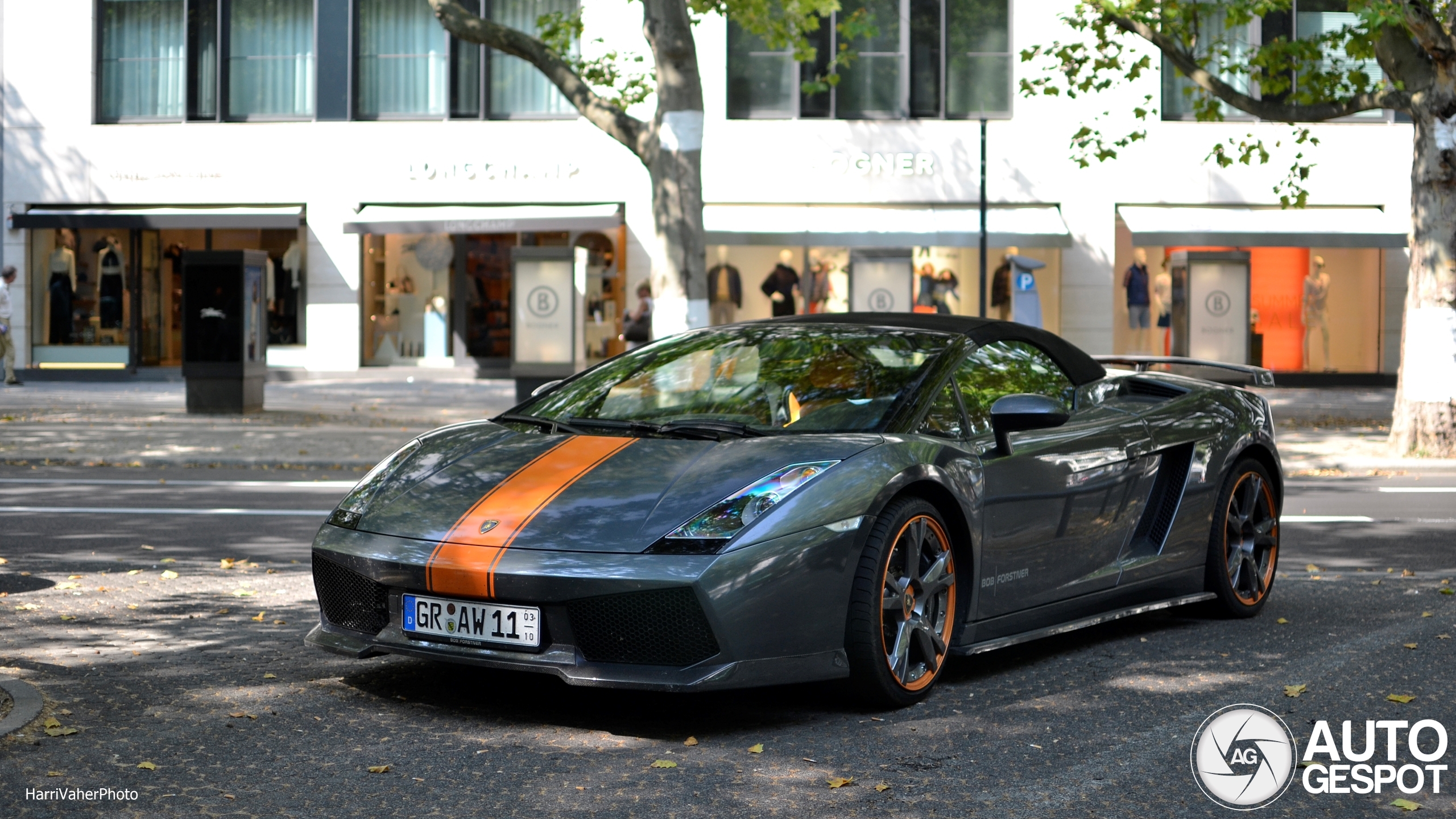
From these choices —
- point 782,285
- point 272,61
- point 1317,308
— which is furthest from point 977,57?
point 272,61

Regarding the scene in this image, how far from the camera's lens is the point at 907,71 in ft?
90.8

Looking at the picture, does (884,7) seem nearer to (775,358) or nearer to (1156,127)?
(1156,127)

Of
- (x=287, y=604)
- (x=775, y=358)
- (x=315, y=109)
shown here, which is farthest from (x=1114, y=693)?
(x=315, y=109)

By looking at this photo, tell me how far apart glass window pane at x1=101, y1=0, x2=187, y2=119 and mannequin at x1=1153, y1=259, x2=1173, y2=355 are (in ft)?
55.0

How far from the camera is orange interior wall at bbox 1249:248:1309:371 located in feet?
90.4

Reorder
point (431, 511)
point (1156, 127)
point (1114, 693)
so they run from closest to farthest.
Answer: point (431, 511) → point (1114, 693) → point (1156, 127)

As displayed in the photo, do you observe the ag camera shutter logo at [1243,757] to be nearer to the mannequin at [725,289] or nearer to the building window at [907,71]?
the mannequin at [725,289]

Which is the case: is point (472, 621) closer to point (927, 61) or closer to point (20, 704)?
point (20, 704)

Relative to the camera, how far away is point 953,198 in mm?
27500

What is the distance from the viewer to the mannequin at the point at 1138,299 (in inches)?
1079

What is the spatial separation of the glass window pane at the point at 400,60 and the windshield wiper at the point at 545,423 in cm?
2322

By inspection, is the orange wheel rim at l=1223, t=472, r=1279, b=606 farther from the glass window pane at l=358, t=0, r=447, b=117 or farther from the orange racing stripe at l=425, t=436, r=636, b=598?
the glass window pane at l=358, t=0, r=447, b=117

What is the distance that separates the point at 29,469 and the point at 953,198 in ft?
56.6

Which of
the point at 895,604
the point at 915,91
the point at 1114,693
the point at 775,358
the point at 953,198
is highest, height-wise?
the point at 915,91
